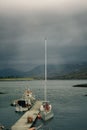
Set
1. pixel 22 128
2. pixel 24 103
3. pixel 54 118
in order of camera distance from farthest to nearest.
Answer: pixel 24 103 → pixel 54 118 → pixel 22 128

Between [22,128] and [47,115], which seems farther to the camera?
[47,115]

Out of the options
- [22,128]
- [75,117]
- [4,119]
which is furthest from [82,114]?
[22,128]

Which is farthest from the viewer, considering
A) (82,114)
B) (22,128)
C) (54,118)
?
(82,114)

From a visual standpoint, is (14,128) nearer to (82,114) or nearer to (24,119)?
(24,119)

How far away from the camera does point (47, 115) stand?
7644cm

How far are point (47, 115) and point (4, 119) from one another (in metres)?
11.3

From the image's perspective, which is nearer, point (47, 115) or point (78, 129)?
point (78, 129)

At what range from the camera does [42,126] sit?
232 feet

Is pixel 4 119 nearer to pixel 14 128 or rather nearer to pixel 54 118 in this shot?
pixel 54 118

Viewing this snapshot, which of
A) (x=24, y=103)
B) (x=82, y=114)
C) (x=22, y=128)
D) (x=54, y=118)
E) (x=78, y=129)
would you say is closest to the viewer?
(x=22, y=128)

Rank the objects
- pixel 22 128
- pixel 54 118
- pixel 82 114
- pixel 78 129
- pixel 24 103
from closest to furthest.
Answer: pixel 22 128
pixel 78 129
pixel 54 118
pixel 82 114
pixel 24 103

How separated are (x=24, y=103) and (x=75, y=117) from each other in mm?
20983

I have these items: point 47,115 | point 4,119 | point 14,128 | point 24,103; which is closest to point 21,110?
point 24,103

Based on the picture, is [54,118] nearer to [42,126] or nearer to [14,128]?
[42,126]
